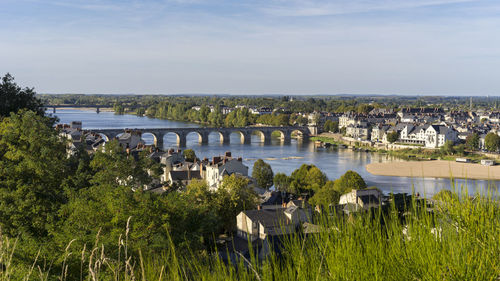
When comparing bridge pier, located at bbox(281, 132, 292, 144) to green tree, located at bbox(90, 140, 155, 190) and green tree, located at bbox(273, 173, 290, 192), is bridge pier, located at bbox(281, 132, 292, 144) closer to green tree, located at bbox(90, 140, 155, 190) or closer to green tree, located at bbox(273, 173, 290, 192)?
green tree, located at bbox(273, 173, 290, 192)

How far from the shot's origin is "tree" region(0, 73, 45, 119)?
40.3 ft

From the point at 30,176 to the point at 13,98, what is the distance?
436 cm

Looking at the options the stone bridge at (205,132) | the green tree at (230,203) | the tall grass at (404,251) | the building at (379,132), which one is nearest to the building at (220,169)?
the green tree at (230,203)

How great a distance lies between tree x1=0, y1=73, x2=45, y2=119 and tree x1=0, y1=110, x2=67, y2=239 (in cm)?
218

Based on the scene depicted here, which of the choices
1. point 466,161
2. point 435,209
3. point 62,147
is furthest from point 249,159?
point 435,209

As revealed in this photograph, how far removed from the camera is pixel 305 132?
5834 cm

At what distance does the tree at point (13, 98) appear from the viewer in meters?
12.3

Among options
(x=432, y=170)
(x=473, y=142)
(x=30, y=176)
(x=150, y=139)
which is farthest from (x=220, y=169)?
(x=150, y=139)

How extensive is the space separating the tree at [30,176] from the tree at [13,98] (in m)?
2.18

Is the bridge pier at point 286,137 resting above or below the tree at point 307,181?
below


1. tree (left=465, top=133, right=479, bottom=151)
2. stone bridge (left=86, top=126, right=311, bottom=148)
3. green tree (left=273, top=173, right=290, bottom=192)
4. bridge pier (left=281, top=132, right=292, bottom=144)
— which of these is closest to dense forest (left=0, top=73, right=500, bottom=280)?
green tree (left=273, top=173, right=290, bottom=192)

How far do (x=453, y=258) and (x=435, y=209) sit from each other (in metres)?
0.51

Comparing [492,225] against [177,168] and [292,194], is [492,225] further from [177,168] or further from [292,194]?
[177,168]

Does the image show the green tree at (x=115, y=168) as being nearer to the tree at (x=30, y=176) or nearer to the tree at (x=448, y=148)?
the tree at (x=30, y=176)
